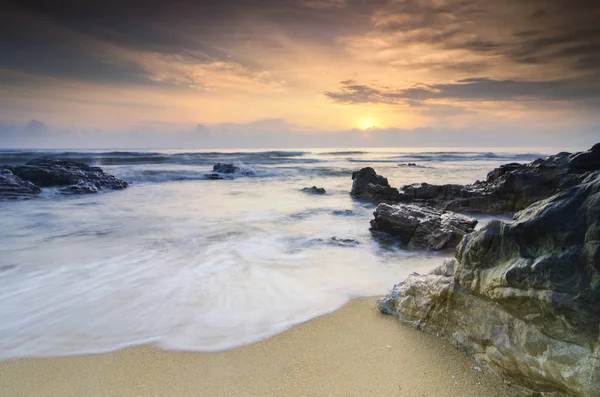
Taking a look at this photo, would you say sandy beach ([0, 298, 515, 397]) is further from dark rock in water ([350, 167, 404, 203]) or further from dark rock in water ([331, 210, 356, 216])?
dark rock in water ([350, 167, 404, 203])

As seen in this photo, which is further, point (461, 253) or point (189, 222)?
point (189, 222)

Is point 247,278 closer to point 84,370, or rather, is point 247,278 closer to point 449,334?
point 84,370

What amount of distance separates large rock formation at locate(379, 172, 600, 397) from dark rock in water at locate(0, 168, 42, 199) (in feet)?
54.9

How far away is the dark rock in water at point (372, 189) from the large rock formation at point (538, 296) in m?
9.55

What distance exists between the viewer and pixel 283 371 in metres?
3.01

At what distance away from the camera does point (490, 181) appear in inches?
461

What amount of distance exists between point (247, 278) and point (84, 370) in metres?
2.59

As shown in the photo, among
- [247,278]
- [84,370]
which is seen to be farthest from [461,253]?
[84,370]

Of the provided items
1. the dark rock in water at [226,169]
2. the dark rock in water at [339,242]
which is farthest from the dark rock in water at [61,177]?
the dark rock in water at [339,242]

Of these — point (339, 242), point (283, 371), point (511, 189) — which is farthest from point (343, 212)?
point (283, 371)

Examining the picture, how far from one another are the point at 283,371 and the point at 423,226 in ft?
16.6

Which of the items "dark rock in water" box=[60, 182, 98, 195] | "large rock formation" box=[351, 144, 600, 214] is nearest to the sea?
"large rock formation" box=[351, 144, 600, 214]

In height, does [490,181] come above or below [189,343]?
Result: above

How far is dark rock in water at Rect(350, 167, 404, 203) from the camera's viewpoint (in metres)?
12.6
